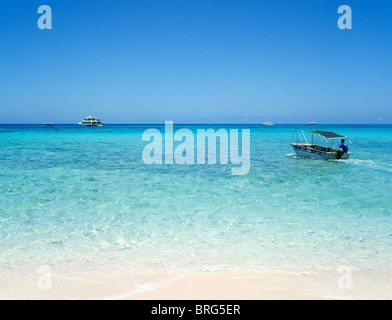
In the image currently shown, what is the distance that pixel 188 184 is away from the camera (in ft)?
41.1

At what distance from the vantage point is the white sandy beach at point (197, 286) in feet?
13.7

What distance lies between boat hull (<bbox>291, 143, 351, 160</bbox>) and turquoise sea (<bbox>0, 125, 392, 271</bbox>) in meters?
6.40

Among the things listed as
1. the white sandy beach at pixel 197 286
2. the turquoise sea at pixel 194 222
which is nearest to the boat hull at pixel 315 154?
the turquoise sea at pixel 194 222

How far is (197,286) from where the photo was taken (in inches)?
176

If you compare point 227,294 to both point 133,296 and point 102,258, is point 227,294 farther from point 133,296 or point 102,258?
point 102,258

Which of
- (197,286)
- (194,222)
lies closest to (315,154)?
(194,222)

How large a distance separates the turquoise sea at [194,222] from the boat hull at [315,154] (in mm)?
6403

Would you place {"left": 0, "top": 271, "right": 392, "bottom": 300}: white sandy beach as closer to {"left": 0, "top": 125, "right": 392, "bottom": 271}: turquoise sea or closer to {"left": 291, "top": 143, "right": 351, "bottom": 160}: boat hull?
{"left": 0, "top": 125, "right": 392, "bottom": 271}: turquoise sea

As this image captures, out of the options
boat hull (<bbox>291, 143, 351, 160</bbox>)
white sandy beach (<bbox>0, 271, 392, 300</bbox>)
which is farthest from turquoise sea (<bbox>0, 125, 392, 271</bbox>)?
boat hull (<bbox>291, 143, 351, 160</bbox>)

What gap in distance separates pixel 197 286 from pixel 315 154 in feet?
63.6
